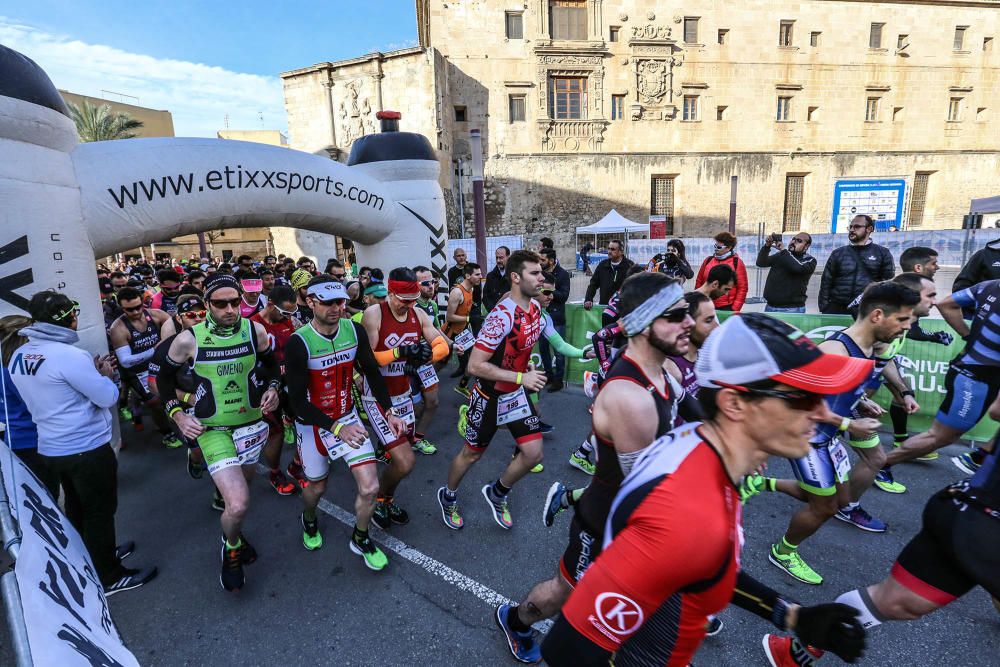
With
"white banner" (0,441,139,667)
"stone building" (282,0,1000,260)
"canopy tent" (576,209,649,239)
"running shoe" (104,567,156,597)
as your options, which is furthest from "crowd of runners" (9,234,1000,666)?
"stone building" (282,0,1000,260)

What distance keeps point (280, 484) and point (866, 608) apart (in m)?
4.74

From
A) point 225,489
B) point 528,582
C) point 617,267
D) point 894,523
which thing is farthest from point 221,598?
point 617,267

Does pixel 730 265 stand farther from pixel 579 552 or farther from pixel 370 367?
pixel 579 552

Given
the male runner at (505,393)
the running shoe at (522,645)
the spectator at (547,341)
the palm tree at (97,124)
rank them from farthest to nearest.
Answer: the palm tree at (97,124) < the spectator at (547,341) < the male runner at (505,393) < the running shoe at (522,645)

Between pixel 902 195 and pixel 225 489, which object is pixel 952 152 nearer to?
pixel 902 195

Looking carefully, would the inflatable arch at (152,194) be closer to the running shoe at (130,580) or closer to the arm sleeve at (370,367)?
the running shoe at (130,580)

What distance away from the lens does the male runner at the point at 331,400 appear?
352 centimetres

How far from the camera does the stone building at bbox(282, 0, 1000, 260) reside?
1022 inches

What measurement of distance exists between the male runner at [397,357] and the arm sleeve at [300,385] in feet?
1.93

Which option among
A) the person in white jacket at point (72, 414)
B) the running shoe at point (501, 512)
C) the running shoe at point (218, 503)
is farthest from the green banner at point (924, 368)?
the person in white jacket at point (72, 414)

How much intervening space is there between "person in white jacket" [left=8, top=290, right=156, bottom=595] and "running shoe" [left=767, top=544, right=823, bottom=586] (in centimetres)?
466

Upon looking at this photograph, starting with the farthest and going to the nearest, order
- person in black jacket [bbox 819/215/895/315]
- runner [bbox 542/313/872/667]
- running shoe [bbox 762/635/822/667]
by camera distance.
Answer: person in black jacket [bbox 819/215/895/315] < running shoe [bbox 762/635/822/667] < runner [bbox 542/313/872/667]

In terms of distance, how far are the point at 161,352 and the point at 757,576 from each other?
15.5 feet

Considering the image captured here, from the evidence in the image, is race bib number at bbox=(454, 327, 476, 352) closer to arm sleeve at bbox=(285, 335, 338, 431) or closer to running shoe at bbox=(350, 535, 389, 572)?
arm sleeve at bbox=(285, 335, 338, 431)
